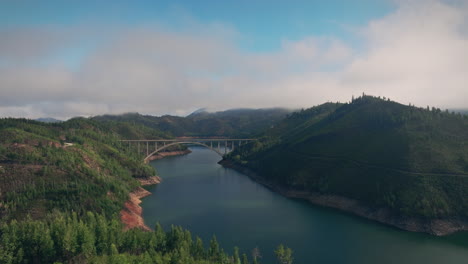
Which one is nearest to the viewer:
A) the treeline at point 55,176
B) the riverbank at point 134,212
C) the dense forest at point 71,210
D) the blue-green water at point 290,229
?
the dense forest at point 71,210

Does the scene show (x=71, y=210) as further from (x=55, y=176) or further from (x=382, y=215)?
(x=382, y=215)

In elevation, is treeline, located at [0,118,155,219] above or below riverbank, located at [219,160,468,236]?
above

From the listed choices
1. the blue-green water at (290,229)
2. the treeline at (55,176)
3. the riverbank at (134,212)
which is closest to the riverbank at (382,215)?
the blue-green water at (290,229)

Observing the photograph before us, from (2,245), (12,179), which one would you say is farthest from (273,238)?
(12,179)

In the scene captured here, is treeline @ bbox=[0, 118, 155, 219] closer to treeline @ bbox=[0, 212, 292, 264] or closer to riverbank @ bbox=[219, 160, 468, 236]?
treeline @ bbox=[0, 212, 292, 264]

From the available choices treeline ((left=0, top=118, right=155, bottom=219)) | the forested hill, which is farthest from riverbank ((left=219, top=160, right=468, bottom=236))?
treeline ((left=0, top=118, right=155, bottom=219))

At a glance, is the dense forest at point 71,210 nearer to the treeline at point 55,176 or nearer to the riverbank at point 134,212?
the treeline at point 55,176

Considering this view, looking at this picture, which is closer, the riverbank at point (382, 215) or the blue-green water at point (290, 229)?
the blue-green water at point (290, 229)
